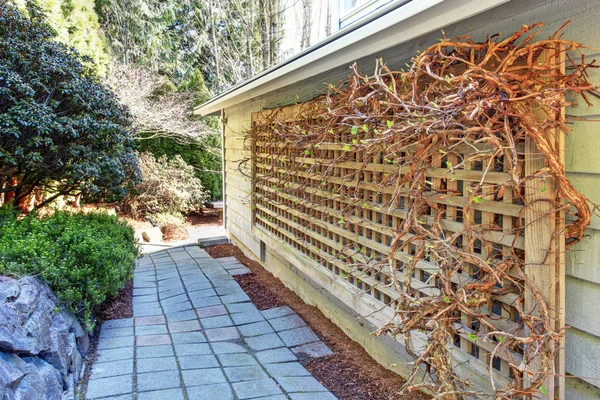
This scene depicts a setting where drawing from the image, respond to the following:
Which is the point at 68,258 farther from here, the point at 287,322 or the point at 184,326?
the point at 287,322

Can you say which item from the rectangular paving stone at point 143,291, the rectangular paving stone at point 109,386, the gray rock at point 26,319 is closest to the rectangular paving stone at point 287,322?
the rectangular paving stone at point 109,386

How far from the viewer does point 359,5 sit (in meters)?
4.48

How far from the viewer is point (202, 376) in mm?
3211

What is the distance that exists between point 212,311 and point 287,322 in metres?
0.87

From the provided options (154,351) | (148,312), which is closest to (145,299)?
(148,312)

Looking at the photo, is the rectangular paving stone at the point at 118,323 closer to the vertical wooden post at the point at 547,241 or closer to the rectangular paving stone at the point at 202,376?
the rectangular paving stone at the point at 202,376

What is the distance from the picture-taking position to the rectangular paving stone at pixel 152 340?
382cm

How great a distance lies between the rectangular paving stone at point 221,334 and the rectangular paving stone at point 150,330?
0.41 metres

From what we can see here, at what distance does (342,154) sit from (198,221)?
9444 millimetres

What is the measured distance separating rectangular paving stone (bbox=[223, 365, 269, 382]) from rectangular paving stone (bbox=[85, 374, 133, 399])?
68 centimetres

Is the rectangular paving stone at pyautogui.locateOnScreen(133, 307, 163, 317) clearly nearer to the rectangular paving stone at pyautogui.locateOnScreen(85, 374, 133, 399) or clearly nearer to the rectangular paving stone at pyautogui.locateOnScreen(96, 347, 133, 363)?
the rectangular paving stone at pyautogui.locateOnScreen(96, 347, 133, 363)

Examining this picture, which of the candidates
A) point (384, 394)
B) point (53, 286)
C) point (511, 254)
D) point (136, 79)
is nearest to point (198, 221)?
point (136, 79)

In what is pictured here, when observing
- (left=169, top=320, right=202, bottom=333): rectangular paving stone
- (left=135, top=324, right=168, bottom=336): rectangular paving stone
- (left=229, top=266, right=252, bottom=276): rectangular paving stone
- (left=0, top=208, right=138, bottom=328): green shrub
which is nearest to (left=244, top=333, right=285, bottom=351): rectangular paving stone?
(left=169, top=320, right=202, bottom=333): rectangular paving stone

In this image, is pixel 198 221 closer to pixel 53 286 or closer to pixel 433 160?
pixel 53 286
